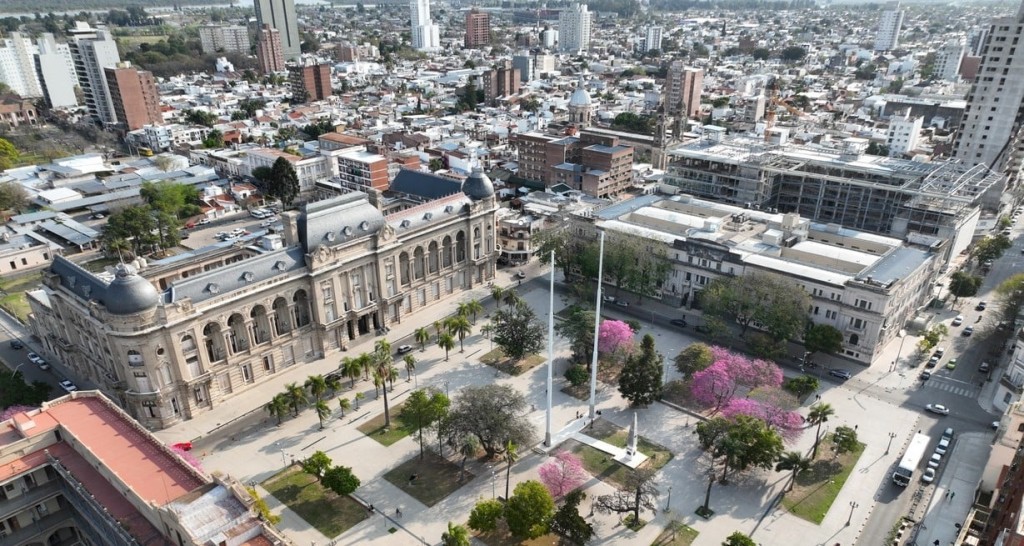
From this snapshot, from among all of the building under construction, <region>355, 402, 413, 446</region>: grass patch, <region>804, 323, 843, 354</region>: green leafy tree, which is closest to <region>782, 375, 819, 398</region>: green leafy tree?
<region>804, 323, 843, 354</region>: green leafy tree

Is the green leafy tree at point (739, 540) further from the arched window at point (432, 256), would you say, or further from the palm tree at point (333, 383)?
the arched window at point (432, 256)

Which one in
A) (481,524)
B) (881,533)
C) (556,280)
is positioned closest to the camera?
(481,524)

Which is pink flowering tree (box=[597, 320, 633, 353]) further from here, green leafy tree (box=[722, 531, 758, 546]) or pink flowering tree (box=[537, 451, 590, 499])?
green leafy tree (box=[722, 531, 758, 546])

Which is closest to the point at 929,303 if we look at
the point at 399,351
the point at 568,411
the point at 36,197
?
the point at 568,411

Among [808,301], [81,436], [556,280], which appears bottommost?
[556,280]

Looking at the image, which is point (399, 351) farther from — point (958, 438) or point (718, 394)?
point (958, 438)

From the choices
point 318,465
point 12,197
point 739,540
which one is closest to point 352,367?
point 318,465

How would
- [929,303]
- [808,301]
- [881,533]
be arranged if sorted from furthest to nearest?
1. [929,303]
2. [808,301]
3. [881,533]
